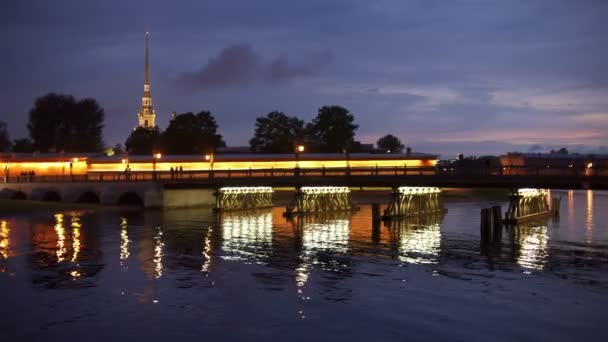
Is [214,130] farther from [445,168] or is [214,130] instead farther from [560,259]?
[560,259]

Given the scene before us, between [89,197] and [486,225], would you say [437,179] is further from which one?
[89,197]

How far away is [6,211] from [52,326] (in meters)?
60.0

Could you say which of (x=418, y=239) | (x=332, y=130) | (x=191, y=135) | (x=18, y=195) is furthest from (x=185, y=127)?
(x=418, y=239)

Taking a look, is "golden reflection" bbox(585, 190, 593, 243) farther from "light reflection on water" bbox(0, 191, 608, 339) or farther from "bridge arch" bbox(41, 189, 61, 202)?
"bridge arch" bbox(41, 189, 61, 202)

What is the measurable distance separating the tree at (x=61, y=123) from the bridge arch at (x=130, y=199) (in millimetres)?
91855

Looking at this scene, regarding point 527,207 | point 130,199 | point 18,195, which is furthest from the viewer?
point 18,195

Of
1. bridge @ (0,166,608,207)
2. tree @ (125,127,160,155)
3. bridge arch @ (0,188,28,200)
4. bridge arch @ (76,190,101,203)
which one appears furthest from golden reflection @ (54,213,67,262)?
tree @ (125,127,160,155)

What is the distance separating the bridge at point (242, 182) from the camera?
58925 mm

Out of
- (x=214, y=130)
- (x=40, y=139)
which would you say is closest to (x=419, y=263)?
(x=214, y=130)

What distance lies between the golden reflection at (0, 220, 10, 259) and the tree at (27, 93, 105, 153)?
380 feet

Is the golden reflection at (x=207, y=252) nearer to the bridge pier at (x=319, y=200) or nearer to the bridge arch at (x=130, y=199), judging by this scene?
the bridge pier at (x=319, y=200)

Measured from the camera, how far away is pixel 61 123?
19025cm

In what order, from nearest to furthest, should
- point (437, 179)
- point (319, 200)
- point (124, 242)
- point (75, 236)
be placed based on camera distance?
point (124, 242)
point (75, 236)
point (437, 179)
point (319, 200)

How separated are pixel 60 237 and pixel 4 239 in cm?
446
